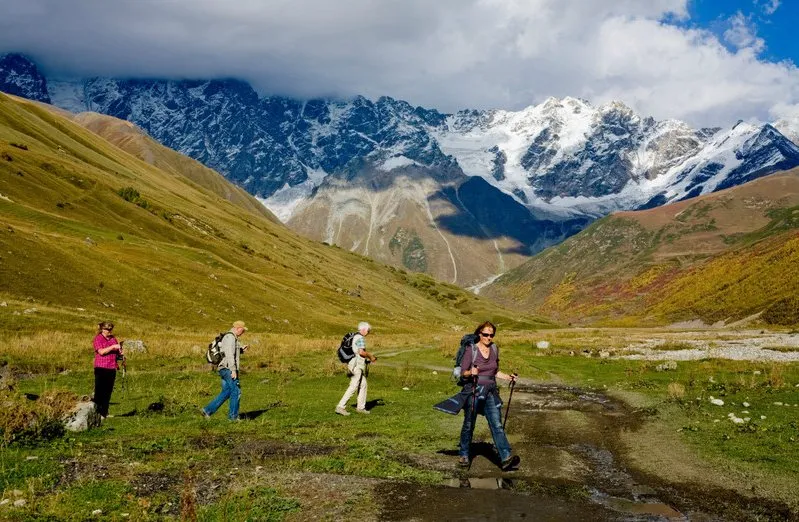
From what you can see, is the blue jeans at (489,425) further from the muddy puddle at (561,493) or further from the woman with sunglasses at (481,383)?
the muddy puddle at (561,493)

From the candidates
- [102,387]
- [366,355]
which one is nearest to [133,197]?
[102,387]

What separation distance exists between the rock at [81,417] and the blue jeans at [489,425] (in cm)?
1098

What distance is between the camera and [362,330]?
2373cm

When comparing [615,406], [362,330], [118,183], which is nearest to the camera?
[362,330]

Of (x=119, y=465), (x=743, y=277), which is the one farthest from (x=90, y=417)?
(x=743, y=277)

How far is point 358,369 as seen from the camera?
2389cm

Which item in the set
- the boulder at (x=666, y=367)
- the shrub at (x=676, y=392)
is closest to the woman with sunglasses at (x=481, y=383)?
the shrub at (x=676, y=392)

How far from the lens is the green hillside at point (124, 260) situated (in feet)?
180

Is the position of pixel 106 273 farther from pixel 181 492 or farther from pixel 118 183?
pixel 118 183

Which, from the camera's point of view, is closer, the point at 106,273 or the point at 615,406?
the point at 615,406

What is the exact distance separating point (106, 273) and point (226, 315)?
13005 millimetres

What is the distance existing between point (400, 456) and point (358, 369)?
23.9 feet

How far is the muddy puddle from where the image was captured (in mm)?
12242

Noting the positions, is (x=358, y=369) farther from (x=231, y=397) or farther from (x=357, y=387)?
(x=231, y=397)
